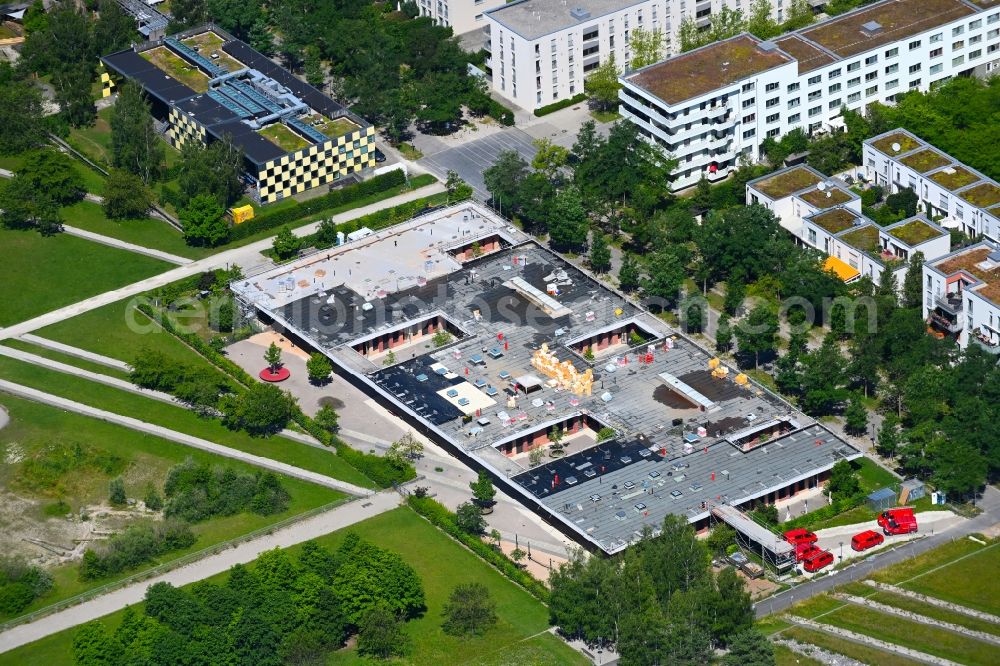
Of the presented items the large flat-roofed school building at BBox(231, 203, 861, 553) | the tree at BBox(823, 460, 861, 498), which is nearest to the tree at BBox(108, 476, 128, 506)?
the large flat-roofed school building at BBox(231, 203, 861, 553)

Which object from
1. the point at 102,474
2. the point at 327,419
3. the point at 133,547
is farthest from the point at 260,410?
the point at 133,547

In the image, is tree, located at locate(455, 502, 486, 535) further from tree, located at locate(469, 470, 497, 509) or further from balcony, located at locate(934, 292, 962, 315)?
balcony, located at locate(934, 292, 962, 315)

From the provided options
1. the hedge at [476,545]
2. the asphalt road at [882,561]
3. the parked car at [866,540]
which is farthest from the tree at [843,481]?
the hedge at [476,545]

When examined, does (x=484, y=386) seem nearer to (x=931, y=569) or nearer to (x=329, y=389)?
(x=329, y=389)

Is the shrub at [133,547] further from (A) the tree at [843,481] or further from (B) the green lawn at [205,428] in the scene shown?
(A) the tree at [843,481]

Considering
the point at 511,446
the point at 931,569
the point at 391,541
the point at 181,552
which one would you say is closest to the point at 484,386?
the point at 511,446
